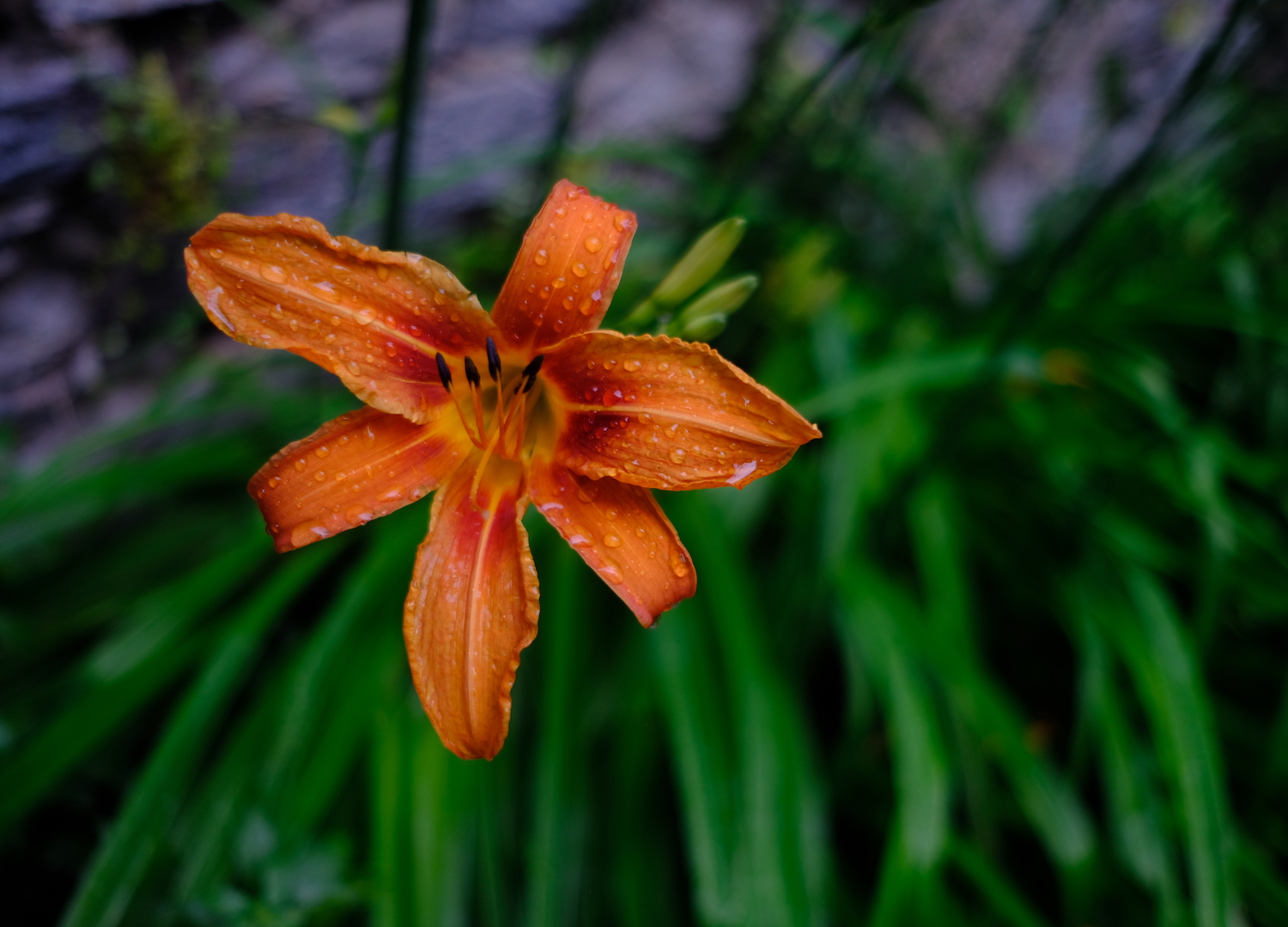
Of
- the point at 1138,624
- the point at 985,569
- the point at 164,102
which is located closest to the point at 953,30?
the point at 985,569

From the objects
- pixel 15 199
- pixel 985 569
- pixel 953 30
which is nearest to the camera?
pixel 15 199

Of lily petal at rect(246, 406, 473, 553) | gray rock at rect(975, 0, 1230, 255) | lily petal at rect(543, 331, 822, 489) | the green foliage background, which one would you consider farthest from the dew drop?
gray rock at rect(975, 0, 1230, 255)

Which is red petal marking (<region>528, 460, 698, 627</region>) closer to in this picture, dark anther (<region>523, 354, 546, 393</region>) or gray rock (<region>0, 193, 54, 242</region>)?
dark anther (<region>523, 354, 546, 393</region>)

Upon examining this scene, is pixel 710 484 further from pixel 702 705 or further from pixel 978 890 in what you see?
pixel 978 890

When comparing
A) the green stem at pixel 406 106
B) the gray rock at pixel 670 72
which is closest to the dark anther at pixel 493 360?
the green stem at pixel 406 106

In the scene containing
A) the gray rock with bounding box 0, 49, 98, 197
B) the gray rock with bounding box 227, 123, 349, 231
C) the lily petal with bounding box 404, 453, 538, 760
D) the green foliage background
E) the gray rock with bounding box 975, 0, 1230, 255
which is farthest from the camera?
the gray rock with bounding box 975, 0, 1230, 255

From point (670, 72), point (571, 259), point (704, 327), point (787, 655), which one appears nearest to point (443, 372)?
point (571, 259)

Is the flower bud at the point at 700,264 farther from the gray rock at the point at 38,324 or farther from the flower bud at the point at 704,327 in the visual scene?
the gray rock at the point at 38,324
